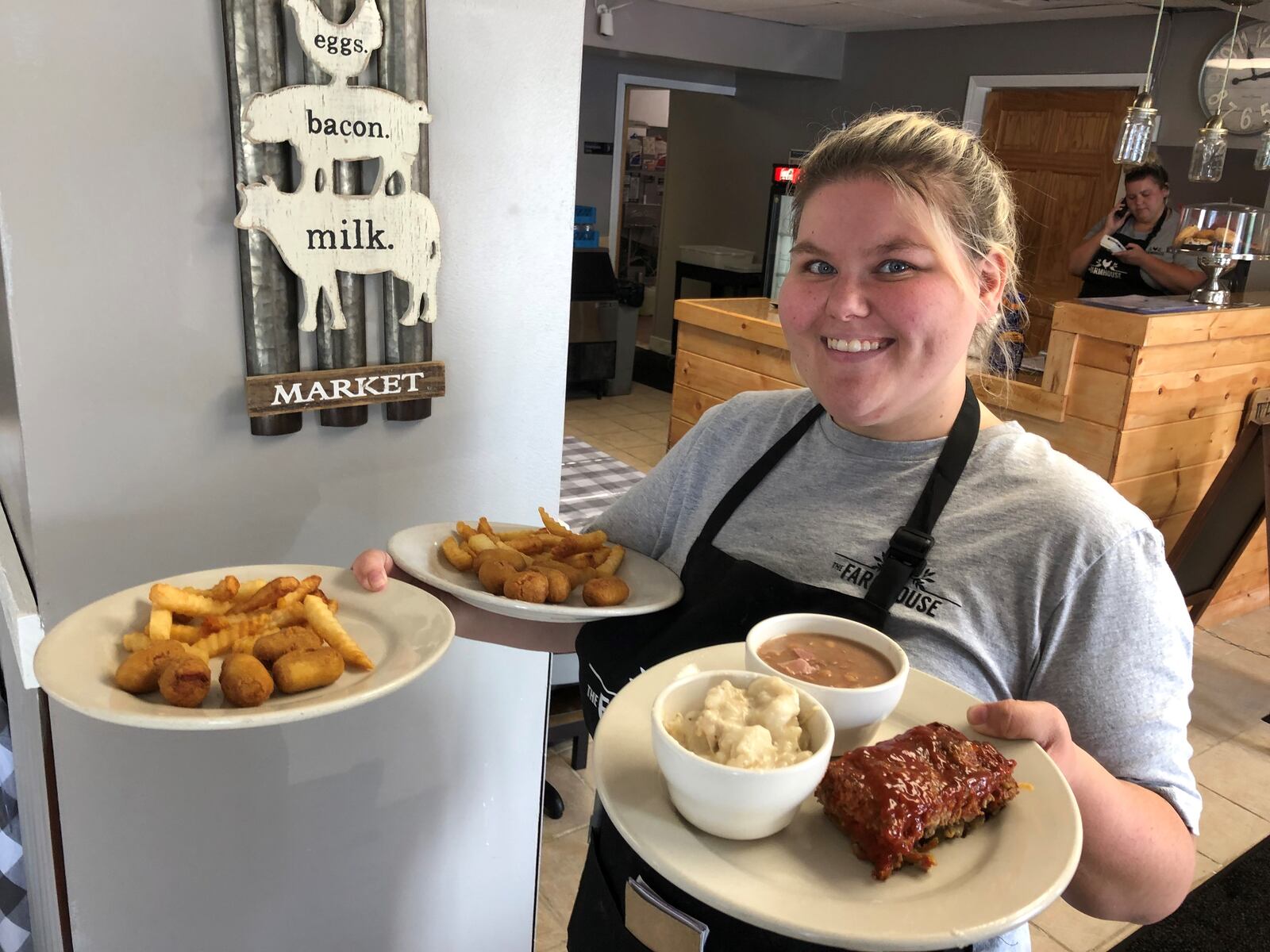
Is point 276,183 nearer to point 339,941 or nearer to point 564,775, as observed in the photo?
point 339,941

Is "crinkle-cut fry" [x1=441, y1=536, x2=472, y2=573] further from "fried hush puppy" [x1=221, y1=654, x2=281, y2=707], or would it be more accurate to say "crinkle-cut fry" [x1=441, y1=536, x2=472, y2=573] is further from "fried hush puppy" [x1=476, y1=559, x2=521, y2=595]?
"fried hush puppy" [x1=221, y1=654, x2=281, y2=707]

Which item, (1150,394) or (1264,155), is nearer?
(1150,394)

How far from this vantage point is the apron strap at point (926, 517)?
120 centimetres

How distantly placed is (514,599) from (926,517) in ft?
1.79

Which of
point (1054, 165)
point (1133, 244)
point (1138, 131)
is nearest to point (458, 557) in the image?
point (1138, 131)


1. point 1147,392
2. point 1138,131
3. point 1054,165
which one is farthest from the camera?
point 1054,165

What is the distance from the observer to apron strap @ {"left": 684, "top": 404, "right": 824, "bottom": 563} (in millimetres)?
1429

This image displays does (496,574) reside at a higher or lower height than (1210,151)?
lower

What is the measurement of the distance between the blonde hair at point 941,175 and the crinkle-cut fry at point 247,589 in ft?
2.91

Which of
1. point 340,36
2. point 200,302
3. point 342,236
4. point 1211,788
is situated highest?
point 340,36

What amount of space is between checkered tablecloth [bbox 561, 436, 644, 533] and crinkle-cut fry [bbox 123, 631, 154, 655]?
189 centimetres

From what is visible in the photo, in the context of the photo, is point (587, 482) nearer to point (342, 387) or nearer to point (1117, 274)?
point (342, 387)

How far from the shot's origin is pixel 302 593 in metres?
1.26

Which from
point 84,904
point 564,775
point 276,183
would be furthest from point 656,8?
point 84,904
